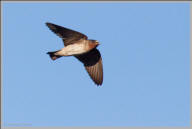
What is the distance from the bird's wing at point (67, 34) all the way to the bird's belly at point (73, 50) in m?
0.16

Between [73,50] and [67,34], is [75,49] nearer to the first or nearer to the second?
[73,50]

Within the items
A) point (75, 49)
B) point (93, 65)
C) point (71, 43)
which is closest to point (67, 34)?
point (71, 43)

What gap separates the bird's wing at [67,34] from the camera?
46.3 feet

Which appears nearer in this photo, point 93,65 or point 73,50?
point 73,50

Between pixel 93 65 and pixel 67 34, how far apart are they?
4.72 ft

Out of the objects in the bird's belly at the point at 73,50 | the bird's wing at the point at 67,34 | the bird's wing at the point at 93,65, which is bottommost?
the bird's wing at the point at 93,65

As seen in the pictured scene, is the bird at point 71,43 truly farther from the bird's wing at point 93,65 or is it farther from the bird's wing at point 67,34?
the bird's wing at point 93,65

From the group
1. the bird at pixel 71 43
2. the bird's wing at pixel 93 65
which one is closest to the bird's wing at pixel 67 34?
the bird at pixel 71 43

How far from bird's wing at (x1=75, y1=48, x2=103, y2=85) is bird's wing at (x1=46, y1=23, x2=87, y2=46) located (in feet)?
3.13

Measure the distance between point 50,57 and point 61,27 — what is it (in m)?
0.83

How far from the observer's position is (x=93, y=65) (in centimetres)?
1525

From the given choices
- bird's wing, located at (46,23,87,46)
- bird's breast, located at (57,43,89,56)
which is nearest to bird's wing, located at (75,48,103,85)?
bird's breast, located at (57,43,89,56)

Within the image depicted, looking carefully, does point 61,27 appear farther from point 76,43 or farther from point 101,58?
point 101,58

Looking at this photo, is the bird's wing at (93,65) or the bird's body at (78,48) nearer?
the bird's body at (78,48)
